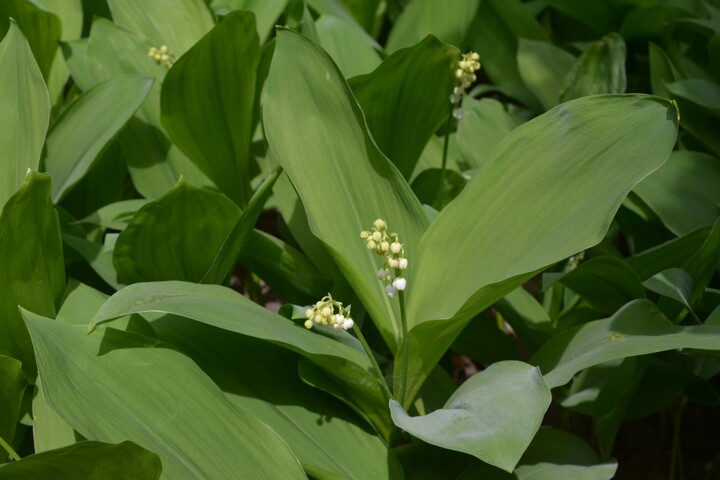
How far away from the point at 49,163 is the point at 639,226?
96 centimetres

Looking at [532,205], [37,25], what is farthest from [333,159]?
[37,25]

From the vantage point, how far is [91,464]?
87 cm

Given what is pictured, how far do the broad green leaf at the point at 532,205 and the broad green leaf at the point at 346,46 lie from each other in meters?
0.50

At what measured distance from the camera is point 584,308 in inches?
53.8

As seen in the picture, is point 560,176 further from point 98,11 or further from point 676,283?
point 98,11

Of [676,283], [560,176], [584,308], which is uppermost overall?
[560,176]

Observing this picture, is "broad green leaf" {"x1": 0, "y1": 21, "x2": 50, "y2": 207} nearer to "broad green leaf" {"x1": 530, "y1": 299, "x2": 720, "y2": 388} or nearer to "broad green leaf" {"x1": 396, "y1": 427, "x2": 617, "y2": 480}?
"broad green leaf" {"x1": 396, "y1": 427, "x2": 617, "y2": 480}

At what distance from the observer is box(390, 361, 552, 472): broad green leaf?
862 millimetres

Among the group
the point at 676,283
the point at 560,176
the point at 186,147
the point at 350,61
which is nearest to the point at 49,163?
the point at 186,147

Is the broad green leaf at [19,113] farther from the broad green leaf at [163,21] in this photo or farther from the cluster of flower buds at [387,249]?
the cluster of flower buds at [387,249]

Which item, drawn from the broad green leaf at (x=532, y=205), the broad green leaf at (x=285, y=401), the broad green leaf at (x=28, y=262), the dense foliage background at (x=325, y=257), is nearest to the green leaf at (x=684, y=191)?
the dense foliage background at (x=325, y=257)

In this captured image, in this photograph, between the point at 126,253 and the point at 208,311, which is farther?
the point at 126,253

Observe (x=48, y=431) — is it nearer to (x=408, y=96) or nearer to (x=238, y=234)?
(x=238, y=234)

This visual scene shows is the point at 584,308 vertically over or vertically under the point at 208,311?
under
